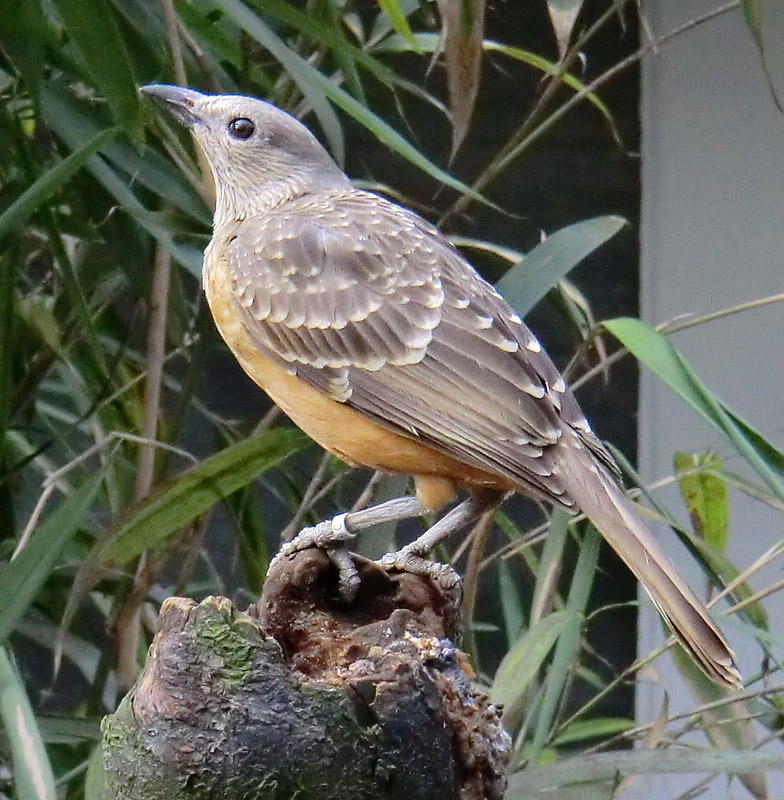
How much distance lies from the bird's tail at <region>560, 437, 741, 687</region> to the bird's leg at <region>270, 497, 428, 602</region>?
0.21 m

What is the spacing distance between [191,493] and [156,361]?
0.85 feet

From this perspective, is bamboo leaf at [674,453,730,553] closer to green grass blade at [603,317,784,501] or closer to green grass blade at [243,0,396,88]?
green grass blade at [603,317,784,501]

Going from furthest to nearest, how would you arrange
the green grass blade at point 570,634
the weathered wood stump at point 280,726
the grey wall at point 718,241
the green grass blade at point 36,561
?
the grey wall at point 718,241 → the green grass blade at point 570,634 → the green grass blade at point 36,561 → the weathered wood stump at point 280,726

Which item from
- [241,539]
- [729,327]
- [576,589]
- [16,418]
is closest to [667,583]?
[576,589]

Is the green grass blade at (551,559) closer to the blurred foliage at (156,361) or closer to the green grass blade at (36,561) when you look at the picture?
the blurred foliage at (156,361)

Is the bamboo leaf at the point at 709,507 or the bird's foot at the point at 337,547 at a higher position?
the bird's foot at the point at 337,547

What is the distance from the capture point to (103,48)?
132 cm

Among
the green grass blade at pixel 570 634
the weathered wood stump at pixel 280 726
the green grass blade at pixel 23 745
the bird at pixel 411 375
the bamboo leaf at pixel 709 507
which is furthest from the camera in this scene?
the bamboo leaf at pixel 709 507

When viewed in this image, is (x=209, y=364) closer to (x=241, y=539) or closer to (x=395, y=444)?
(x=241, y=539)

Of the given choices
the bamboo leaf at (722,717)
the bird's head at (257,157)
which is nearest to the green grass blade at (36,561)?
the bird's head at (257,157)

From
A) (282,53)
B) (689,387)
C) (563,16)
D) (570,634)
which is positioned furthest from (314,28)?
(570,634)

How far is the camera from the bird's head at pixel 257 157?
1.63m

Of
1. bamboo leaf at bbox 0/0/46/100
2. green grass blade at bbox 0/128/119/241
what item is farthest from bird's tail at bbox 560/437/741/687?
bamboo leaf at bbox 0/0/46/100

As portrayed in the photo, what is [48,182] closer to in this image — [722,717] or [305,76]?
[305,76]
